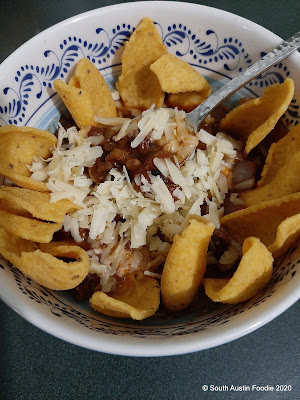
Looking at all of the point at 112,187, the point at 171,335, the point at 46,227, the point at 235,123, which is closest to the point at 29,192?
the point at 46,227

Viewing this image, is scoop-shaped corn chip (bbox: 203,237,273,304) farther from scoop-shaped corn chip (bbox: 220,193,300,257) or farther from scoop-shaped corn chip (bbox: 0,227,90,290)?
scoop-shaped corn chip (bbox: 0,227,90,290)

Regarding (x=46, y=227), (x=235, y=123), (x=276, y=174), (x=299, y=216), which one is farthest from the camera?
(x=235, y=123)

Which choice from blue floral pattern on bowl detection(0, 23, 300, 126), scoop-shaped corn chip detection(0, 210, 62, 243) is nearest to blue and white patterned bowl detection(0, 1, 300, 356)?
blue floral pattern on bowl detection(0, 23, 300, 126)

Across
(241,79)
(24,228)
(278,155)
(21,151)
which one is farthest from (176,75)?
(24,228)

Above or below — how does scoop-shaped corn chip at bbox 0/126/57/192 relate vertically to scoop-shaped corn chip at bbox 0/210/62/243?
above

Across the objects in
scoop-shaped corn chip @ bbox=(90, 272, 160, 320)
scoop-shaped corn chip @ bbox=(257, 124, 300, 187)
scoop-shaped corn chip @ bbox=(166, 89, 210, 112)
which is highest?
scoop-shaped corn chip @ bbox=(166, 89, 210, 112)

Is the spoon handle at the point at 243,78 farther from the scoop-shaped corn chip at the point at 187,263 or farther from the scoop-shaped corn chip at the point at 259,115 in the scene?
the scoop-shaped corn chip at the point at 187,263

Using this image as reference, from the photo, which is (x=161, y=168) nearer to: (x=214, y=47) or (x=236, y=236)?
(x=236, y=236)
